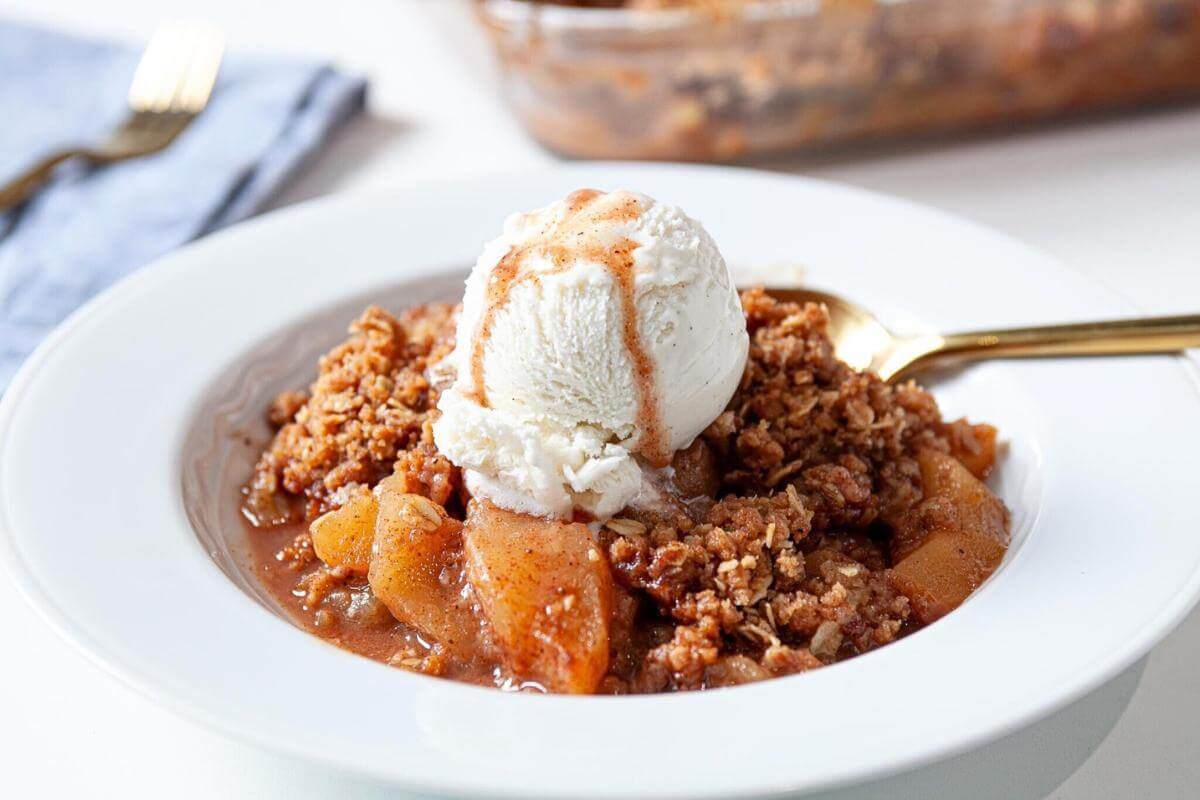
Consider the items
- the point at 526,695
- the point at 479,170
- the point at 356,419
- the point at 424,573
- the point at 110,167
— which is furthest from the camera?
the point at 479,170

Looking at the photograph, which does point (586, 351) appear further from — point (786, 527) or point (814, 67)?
point (814, 67)

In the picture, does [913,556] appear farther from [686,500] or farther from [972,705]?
[972,705]

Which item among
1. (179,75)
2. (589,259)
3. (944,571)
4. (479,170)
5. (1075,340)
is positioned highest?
(589,259)

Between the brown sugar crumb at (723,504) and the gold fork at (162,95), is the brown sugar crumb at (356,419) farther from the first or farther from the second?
the gold fork at (162,95)

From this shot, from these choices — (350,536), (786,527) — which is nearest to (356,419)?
(350,536)

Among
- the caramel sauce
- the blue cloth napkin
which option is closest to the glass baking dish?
the blue cloth napkin

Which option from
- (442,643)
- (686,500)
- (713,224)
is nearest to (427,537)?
(442,643)

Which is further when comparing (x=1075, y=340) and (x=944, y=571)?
(x=1075, y=340)
